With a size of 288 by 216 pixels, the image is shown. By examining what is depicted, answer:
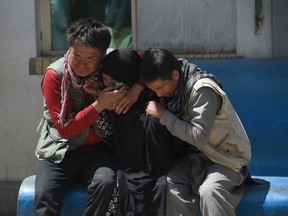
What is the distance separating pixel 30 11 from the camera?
16.8 ft

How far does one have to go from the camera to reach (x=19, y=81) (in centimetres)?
517

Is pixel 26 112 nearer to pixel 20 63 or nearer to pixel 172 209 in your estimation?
pixel 20 63

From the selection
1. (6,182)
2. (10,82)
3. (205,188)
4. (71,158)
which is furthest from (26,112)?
(205,188)

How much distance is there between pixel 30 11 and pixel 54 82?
75.7 inches

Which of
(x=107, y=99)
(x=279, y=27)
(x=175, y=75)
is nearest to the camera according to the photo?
(x=175, y=75)

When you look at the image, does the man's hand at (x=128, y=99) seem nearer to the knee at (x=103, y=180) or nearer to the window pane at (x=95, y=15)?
the knee at (x=103, y=180)

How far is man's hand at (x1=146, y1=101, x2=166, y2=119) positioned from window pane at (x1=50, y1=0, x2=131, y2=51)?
1.98 meters

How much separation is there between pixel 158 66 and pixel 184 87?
0.62ft

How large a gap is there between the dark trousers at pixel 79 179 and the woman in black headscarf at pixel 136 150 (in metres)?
0.09

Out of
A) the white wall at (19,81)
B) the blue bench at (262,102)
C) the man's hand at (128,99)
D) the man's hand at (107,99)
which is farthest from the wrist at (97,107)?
the white wall at (19,81)

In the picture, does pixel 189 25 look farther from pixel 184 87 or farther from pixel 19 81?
pixel 184 87

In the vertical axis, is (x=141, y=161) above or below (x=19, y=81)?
below

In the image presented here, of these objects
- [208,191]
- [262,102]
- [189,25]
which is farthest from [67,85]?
[189,25]

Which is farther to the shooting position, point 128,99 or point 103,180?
point 128,99
